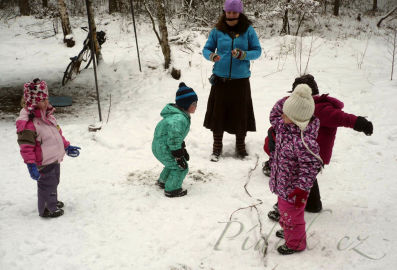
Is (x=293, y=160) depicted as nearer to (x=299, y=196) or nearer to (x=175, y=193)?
(x=299, y=196)

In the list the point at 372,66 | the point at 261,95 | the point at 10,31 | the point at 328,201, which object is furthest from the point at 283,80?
the point at 10,31

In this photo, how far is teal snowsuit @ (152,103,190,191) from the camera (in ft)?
13.0

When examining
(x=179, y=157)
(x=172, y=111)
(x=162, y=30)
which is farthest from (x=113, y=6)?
(x=179, y=157)

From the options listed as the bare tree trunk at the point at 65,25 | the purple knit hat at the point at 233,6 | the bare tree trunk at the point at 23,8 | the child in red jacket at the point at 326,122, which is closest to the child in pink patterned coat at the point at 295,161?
the child in red jacket at the point at 326,122

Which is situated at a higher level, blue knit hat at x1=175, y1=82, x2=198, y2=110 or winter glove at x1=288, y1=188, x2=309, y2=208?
blue knit hat at x1=175, y1=82, x2=198, y2=110

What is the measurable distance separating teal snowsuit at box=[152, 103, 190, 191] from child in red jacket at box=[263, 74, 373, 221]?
106cm

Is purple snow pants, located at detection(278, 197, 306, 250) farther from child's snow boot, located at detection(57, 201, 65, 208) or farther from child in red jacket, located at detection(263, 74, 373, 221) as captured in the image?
child's snow boot, located at detection(57, 201, 65, 208)

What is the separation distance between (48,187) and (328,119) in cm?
310

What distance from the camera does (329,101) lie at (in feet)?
11.6

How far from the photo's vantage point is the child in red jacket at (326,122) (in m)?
3.29

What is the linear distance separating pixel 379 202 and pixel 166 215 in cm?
250

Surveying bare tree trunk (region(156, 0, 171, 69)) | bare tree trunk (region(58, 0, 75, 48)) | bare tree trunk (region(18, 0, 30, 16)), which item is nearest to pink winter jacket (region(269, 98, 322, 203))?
bare tree trunk (region(156, 0, 171, 69))

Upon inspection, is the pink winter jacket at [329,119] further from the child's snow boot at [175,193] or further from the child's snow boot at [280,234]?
the child's snow boot at [175,193]

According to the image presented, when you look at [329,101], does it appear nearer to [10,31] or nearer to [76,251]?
[76,251]
